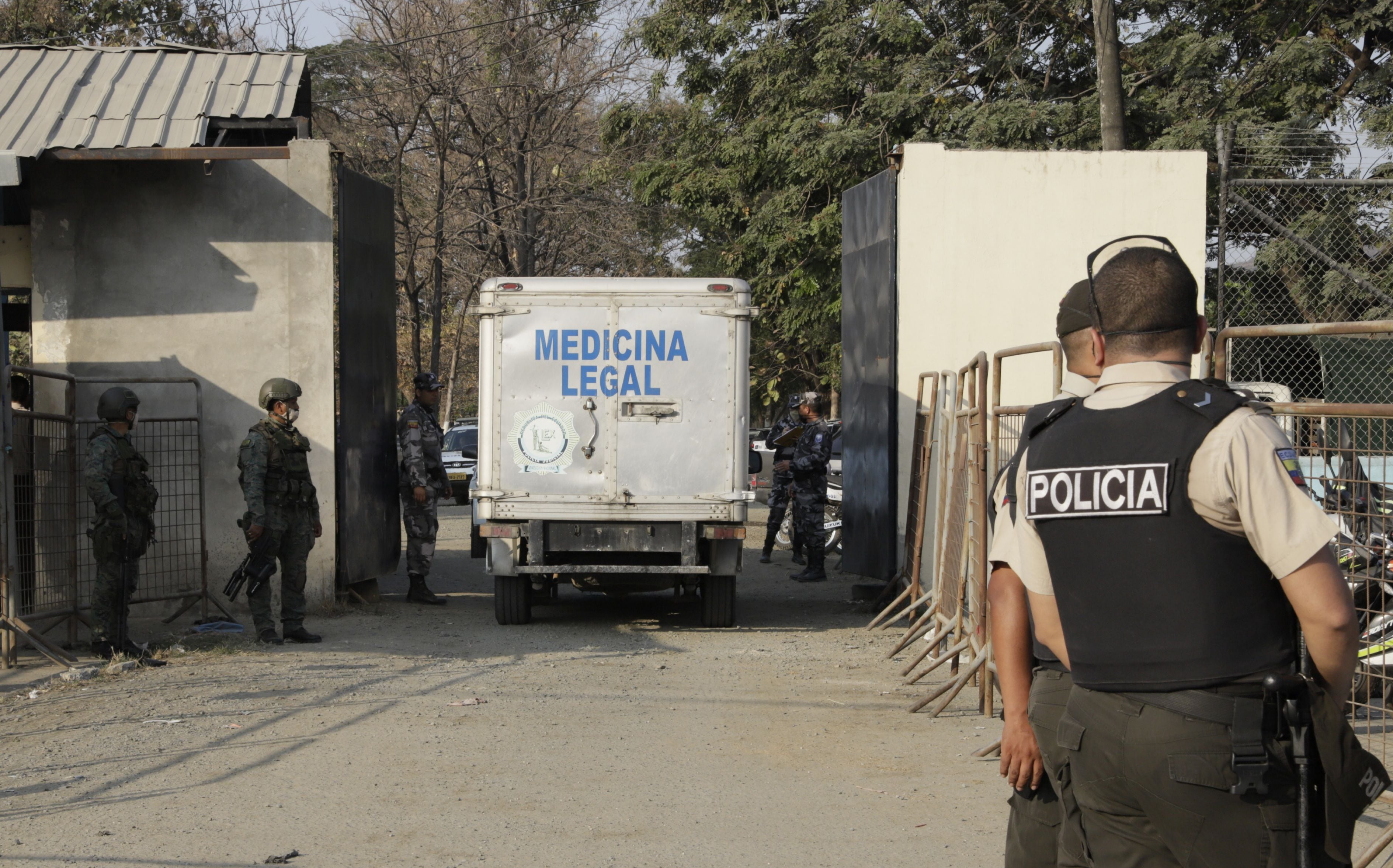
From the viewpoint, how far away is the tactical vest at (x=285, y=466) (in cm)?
891

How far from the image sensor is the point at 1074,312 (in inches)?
141

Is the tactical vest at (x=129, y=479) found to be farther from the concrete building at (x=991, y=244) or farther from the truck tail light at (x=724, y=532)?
the concrete building at (x=991, y=244)

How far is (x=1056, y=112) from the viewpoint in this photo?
17609mm

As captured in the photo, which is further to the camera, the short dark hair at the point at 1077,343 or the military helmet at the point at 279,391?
the military helmet at the point at 279,391

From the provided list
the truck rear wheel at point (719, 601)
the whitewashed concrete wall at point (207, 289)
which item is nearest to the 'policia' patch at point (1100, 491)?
the truck rear wheel at point (719, 601)

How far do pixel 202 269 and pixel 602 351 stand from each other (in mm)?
3465

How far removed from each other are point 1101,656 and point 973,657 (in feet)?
14.8

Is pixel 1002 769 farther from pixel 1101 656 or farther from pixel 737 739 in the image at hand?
pixel 737 739

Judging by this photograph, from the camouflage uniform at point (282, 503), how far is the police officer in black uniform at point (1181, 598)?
7235 mm

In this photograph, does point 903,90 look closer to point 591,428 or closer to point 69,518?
point 591,428

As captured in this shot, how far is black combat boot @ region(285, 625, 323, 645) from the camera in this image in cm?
902

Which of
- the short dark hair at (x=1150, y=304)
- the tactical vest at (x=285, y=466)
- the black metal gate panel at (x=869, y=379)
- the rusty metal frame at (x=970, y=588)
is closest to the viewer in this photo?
the short dark hair at (x=1150, y=304)

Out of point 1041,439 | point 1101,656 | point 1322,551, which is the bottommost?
point 1101,656

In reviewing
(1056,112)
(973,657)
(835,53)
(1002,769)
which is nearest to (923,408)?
(973,657)
